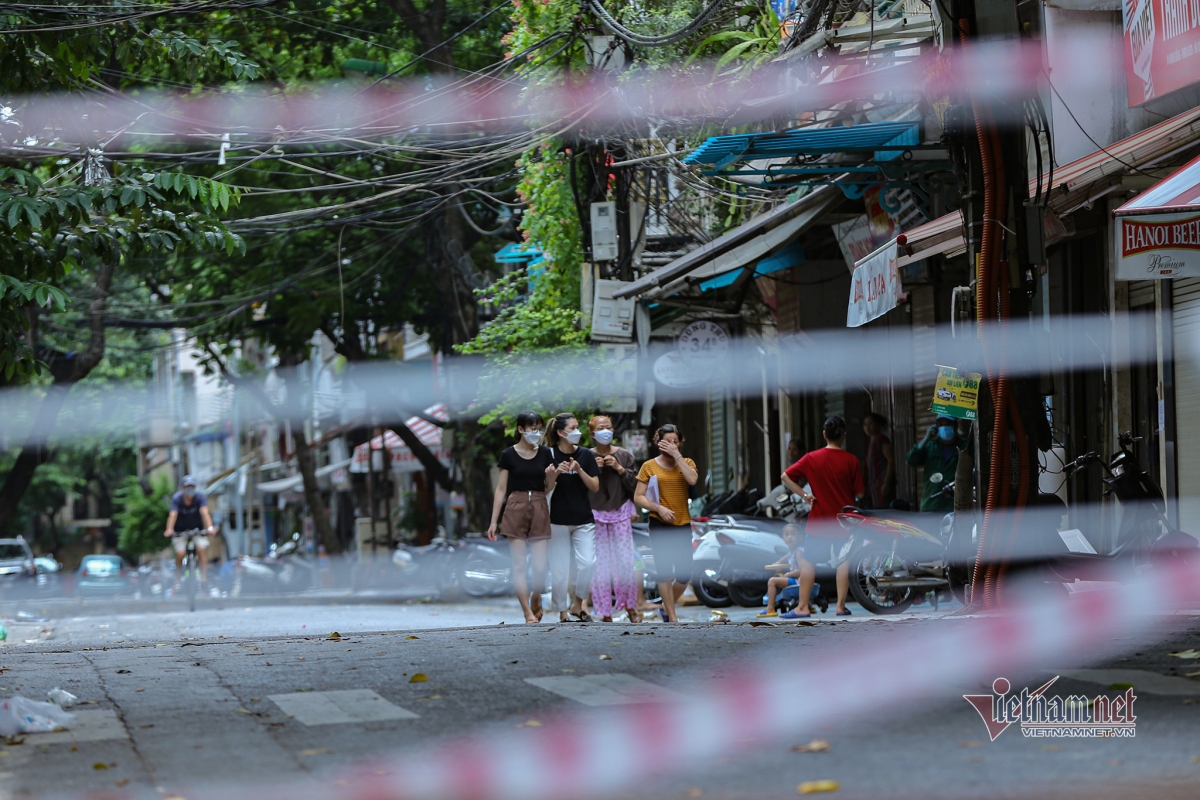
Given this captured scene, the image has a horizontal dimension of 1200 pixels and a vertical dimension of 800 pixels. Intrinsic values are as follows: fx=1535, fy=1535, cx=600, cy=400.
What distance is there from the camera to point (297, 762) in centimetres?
510

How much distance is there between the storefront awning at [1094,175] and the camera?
10500 mm

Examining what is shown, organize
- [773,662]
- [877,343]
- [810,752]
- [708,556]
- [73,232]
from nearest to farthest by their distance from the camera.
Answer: [810,752] → [773,662] → [73,232] → [708,556] → [877,343]

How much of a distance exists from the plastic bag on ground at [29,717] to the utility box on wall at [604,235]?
12183 millimetres

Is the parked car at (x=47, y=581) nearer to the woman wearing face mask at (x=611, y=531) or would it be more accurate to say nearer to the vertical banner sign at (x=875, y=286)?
the woman wearing face mask at (x=611, y=531)

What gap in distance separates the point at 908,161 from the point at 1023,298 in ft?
14.3

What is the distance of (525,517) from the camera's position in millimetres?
12172

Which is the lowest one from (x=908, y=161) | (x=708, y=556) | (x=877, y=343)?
(x=708, y=556)

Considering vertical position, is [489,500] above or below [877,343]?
below

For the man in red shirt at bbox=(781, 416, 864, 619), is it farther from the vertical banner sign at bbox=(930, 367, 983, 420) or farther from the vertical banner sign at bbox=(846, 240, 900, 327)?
the vertical banner sign at bbox=(930, 367, 983, 420)

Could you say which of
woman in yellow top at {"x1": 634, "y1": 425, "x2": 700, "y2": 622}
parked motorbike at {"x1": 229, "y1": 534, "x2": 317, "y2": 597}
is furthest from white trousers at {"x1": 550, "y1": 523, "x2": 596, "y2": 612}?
parked motorbike at {"x1": 229, "y1": 534, "x2": 317, "y2": 597}

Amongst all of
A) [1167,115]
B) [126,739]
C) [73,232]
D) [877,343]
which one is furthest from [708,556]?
[126,739]

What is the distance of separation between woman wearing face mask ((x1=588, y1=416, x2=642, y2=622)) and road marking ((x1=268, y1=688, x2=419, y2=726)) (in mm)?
5794

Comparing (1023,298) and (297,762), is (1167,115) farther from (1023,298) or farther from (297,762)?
(297,762)

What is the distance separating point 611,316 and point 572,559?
546 centimetres
